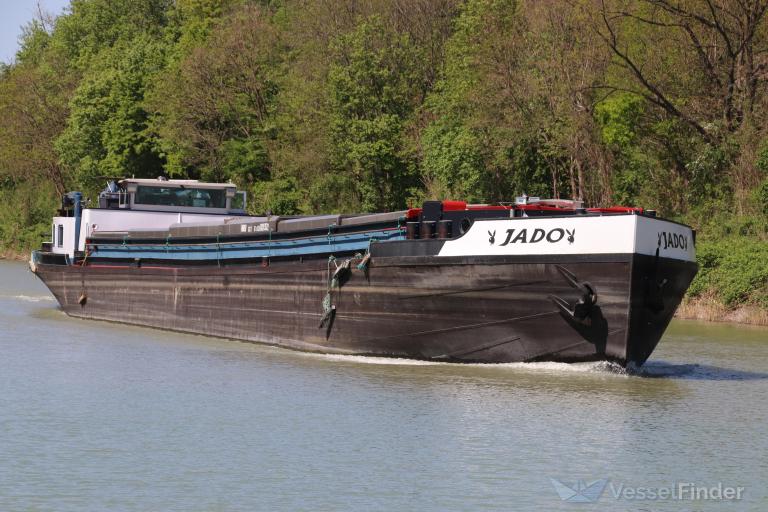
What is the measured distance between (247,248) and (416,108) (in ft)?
84.5

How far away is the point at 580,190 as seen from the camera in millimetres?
38438

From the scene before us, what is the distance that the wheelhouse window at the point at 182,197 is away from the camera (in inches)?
1134

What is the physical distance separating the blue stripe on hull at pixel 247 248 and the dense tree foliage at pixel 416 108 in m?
12.6

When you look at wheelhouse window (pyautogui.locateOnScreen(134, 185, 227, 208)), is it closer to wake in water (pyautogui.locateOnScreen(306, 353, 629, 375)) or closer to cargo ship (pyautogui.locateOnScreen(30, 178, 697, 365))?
cargo ship (pyautogui.locateOnScreen(30, 178, 697, 365))

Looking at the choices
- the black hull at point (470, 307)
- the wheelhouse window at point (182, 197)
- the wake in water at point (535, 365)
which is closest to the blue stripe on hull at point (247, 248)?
the black hull at point (470, 307)

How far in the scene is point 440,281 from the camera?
17.9 m

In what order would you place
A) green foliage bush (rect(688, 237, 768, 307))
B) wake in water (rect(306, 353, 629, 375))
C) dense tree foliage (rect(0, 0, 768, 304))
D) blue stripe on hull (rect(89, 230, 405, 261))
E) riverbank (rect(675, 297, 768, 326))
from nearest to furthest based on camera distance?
wake in water (rect(306, 353, 629, 375))
blue stripe on hull (rect(89, 230, 405, 261))
riverbank (rect(675, 297, 768, 326))
green foliage bush (rect(688, 237, 768, 307))
dense tree foliage (rect(0, 0, 768, 304))

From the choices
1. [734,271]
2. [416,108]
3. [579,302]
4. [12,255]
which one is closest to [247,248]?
[579,302]

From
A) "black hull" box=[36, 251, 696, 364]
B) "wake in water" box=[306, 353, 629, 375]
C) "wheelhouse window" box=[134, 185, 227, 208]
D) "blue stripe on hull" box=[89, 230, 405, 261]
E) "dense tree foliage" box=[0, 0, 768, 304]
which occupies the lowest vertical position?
"wake in water" box=[306, 353, 629, 375]

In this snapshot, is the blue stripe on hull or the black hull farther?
the blue stripe on hull

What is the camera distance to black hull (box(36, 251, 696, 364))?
16.6 metres

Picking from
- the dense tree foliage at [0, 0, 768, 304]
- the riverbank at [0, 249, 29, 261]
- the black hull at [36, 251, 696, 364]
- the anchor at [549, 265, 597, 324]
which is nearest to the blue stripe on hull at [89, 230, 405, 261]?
the black hull at [36, 251, 696, 364]

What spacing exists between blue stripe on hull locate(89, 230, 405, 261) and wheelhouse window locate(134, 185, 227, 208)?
1.72 meters

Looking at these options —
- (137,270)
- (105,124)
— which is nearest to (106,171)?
(105,124)
